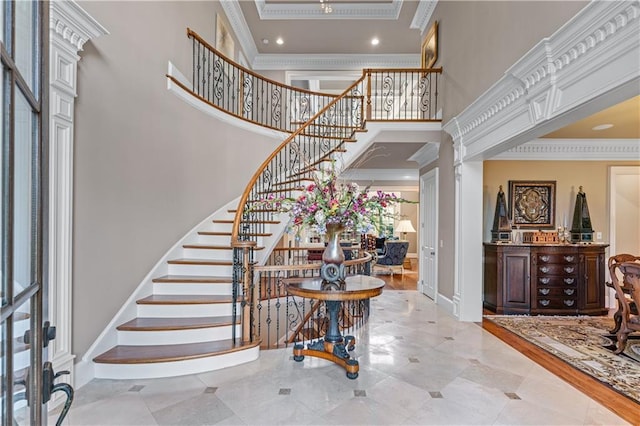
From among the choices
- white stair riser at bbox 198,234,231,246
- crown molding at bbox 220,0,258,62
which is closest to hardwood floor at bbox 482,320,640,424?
white stair riser at bbox 198,234,231,246

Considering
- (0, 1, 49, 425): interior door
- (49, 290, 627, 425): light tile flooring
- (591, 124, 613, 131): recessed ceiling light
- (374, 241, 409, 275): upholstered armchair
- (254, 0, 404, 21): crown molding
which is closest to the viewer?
(0, 1, 49, 425): interior door

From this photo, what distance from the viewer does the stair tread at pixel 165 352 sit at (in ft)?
8.95

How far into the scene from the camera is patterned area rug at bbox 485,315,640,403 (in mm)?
2869

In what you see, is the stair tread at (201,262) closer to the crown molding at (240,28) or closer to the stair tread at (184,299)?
the stair tread at (184,299)

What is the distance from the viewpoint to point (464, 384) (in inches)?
106

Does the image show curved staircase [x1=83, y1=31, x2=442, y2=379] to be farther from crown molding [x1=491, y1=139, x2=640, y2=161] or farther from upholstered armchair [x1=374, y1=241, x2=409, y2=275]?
upholstered armchair [x1=374, y1=241, x2=409, y2=275]

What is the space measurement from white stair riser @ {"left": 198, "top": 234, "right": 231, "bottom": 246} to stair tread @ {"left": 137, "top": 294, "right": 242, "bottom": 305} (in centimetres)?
113

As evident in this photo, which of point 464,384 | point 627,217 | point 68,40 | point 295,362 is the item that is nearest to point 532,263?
point 627,217

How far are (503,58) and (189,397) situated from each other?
177 inches

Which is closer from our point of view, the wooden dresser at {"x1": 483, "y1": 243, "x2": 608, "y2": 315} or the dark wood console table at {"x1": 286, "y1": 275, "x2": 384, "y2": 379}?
the dark wood console table at {"x1": 286, "y1": 275, "x2": 384, "y2": 379}

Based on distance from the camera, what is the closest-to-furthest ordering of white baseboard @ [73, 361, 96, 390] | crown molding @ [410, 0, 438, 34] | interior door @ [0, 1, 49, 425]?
interior door @ [0, 1, 49, 425], white baseboard @ [73, 361, 96, 390], crown molding @ [410, 0, 438, 34]

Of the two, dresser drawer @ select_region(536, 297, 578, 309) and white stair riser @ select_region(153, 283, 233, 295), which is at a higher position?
white stair riser @ select_region(153, 283, 233, 295)

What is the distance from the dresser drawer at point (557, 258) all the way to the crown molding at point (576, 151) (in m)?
1.71

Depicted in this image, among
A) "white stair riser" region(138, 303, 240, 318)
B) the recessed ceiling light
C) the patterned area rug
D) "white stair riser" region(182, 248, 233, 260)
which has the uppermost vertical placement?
the recessed ceiling light
